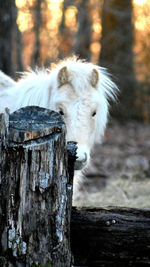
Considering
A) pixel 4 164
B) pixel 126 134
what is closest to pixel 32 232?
pixel 4 164

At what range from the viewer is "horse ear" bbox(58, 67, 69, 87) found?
3.66m

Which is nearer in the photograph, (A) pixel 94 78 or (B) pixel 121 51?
(A) pixel 94 78

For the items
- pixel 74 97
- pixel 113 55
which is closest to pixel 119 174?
pixel 74 97

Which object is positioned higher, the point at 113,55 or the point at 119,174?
the point at 113,55

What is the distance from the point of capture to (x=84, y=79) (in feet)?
12.2

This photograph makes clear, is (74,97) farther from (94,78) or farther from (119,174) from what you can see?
(119,174)

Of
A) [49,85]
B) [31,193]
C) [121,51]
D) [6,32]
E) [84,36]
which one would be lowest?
[31,193]

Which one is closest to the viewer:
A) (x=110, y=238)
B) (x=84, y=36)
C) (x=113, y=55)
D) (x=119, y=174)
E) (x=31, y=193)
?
(x=31, y=193)

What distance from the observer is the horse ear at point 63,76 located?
3.66 metres

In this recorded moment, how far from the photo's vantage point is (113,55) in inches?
491

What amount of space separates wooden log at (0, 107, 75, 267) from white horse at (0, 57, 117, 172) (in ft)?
3.34

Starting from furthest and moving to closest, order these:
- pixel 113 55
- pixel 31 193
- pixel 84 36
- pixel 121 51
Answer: pixel 84 36 < pixel 121 51 < pixel 113 55 < pixel 31 193

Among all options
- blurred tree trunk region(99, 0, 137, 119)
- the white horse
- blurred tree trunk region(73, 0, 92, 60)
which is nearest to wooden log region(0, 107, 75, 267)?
the white horse

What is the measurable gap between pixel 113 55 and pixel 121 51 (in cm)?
42
